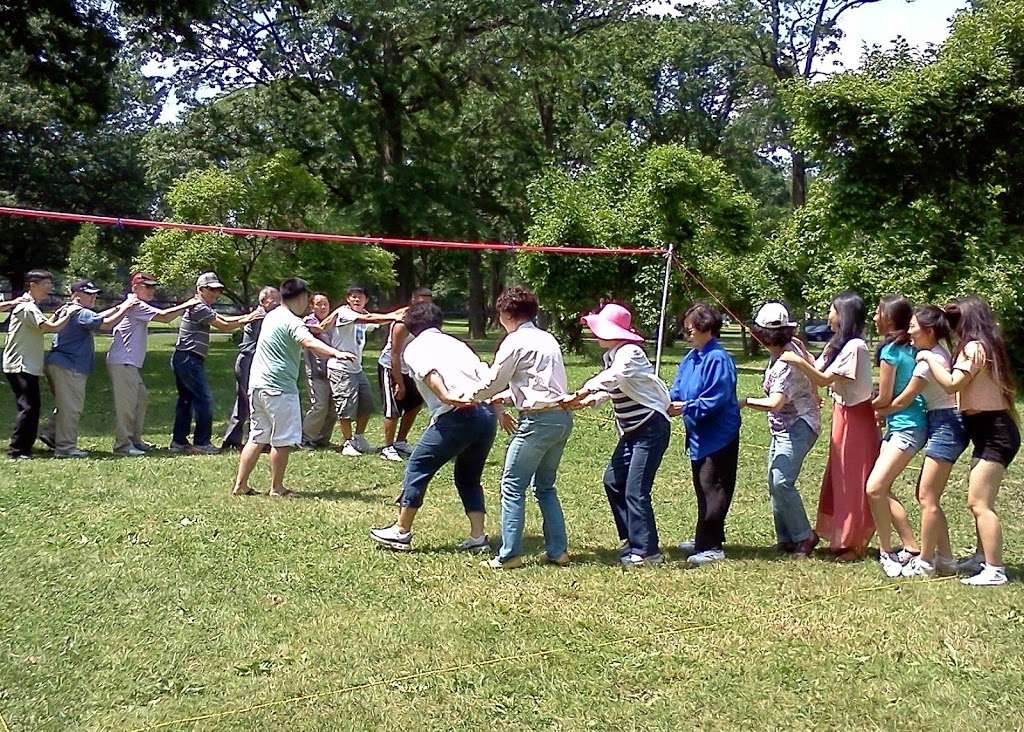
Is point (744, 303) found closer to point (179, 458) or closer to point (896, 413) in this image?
point (179, 458)

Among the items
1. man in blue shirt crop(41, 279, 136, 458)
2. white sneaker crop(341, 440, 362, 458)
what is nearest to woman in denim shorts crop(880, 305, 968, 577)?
white sneaker crop(341, 440, 362, 458)

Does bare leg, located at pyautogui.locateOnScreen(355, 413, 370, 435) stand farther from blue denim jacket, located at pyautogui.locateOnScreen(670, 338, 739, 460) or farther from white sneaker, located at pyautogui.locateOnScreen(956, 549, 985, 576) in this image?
white sneaker, located at pyautogui.locateOnScreen(956, 549, 985, 576)

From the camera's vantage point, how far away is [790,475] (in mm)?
6820

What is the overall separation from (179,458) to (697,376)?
5.93m

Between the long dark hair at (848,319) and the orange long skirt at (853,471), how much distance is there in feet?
1.42

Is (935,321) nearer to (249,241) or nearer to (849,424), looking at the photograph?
(849,424)

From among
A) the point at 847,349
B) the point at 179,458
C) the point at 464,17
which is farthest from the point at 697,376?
the point at 464,17

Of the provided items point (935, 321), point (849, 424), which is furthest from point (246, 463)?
point (935, 321)

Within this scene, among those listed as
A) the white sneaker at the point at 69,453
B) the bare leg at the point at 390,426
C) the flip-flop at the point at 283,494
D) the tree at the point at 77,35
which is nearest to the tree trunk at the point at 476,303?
the tree at the point at 77,35

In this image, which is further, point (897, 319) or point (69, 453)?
point (69, 453)

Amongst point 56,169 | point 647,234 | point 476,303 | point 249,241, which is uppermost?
point 56,169

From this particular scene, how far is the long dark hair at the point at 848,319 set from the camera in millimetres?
6602

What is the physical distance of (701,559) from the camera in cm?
667

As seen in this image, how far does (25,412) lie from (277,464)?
3305mm
